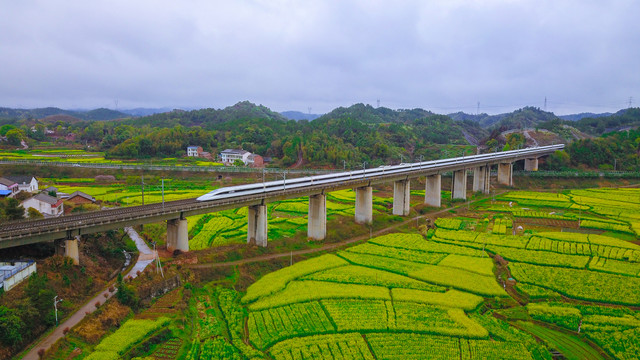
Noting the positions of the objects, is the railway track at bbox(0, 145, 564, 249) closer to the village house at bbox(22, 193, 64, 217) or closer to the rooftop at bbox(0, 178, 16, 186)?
the village house at bbox(22, 193, 64, 217)

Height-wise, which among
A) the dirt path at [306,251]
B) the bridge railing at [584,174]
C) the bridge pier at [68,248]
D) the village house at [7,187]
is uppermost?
the bridge railing at [584,174]

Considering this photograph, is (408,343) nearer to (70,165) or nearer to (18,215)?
(18,215)

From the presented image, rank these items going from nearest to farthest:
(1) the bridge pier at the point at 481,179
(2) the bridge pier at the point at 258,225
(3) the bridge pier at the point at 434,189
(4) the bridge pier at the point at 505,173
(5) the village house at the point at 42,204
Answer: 1. (2) the bridge pier at the point at 258,225
2. (5) the village house at the point at 42,204
3. (3) the bridge pier at the point at 434,189
4. (1) the bridge pier at the point at 481,179
5. (4) the bridge pier at the point at 505,173

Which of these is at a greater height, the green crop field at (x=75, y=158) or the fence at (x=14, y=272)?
the green crop field at (x=75, y=158)

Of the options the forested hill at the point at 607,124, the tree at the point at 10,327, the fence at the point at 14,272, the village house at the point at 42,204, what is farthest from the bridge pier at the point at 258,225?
the forested hill at the point at 607,124

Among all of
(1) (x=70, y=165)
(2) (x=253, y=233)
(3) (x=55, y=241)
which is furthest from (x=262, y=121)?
(3) (x=55, y=241)

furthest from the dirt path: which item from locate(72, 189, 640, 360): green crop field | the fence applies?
the fence

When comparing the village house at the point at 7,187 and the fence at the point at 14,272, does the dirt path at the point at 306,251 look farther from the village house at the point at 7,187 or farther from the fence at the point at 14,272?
the village house at the point at 7,187
